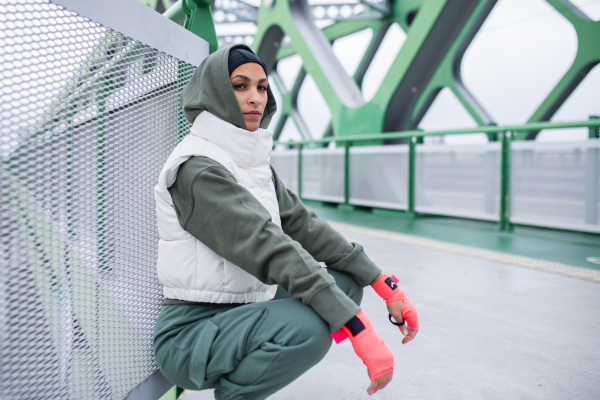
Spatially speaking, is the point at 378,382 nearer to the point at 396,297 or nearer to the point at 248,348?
the point at 248,348

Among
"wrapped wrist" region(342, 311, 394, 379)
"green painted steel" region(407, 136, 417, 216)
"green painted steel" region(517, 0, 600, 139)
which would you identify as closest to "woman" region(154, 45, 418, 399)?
"wrapped wrist" region(342, 311, 394, 379)

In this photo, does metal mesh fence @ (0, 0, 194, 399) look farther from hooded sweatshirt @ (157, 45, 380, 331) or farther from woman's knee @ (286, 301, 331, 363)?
woman's knee @ (286, 301, 331, 363)

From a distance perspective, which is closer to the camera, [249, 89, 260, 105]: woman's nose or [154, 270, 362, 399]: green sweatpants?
[154, 270, 362, 399]: green sweatpants

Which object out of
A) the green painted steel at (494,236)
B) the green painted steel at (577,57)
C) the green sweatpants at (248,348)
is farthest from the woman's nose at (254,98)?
the green painted steel at (577,57)

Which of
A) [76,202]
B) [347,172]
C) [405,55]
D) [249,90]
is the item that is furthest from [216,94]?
[405,55]

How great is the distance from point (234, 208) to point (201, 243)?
149 millimetres

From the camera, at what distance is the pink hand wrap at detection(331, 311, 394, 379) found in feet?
3.62

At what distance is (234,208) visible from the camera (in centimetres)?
116

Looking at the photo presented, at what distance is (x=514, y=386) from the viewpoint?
1749 millimetres

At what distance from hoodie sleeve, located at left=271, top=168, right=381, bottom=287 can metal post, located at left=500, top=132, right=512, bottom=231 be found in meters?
4.14

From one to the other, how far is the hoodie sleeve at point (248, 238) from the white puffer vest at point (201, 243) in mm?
38

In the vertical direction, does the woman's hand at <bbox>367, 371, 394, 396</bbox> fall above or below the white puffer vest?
below

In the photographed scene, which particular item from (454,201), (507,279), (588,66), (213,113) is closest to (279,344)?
(213,113)

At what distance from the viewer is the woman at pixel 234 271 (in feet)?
3.70
